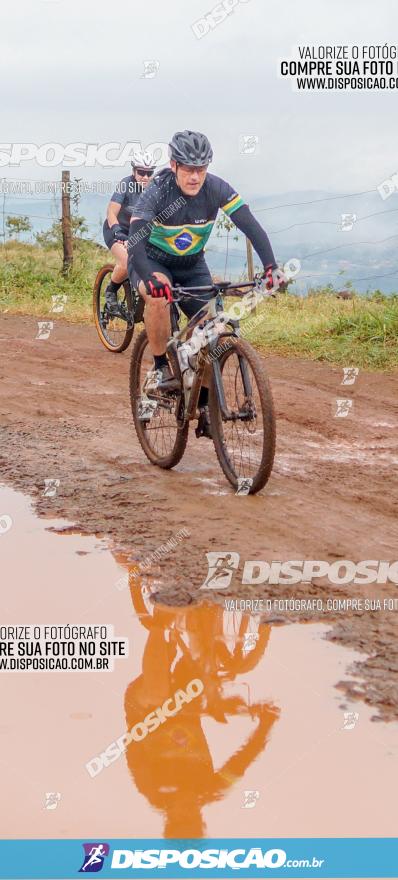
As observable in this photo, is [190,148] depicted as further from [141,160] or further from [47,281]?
[47,281]

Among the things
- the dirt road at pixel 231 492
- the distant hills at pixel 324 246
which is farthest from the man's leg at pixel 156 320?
the distant hills at pixel 324 246

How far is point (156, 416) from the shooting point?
7074mm

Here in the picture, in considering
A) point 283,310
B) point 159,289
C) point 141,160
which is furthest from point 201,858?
point 283,310

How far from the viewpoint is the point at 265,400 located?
18.6ft

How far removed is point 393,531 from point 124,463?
2.25 metres

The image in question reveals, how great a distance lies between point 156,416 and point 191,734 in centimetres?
373

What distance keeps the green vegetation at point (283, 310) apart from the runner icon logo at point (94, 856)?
7.99m

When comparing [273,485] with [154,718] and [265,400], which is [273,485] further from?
[154,718]

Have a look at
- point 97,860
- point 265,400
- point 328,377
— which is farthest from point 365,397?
point 97,860

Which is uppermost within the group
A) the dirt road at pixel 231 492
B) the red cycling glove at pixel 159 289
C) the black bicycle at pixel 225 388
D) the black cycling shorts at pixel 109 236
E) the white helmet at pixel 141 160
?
the white helmet at pixel 141 160

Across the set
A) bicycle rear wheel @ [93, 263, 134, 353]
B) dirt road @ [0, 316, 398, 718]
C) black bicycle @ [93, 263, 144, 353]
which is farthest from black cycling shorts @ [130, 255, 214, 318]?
bicycle rear wheel @ [93, 263, 134, 353]

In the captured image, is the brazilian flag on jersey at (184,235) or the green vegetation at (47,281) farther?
the green vegetation at (47,281)

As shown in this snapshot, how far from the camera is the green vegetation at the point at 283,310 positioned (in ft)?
36.4

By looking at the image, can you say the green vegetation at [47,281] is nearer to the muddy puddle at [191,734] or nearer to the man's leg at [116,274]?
the man's leg at [116,274]
